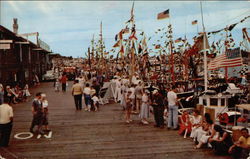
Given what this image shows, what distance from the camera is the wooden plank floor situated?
9.38 m

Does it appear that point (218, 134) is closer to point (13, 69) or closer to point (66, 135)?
point (66, 135)

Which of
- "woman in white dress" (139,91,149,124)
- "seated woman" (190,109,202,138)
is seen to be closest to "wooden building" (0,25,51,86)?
"woman in white dress" (139,91,149,124)

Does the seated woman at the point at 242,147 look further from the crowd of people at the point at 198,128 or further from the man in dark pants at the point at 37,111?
the man in dark pants at the point at 37,111

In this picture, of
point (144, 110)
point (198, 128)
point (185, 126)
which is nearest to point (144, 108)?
point (144, 110)

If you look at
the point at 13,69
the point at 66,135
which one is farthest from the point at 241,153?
the point at 13,69

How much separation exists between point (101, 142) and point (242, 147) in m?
5.13

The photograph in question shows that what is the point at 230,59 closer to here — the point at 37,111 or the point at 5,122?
the point at 37,111

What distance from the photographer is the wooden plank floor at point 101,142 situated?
30.8ft

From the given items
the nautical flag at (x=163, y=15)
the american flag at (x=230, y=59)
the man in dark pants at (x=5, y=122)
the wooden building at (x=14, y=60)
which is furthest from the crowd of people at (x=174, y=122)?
the nautical flag at (x=163, y=15)

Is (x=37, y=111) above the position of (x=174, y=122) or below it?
above

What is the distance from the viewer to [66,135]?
1170cm

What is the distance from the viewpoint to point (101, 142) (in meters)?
10.8

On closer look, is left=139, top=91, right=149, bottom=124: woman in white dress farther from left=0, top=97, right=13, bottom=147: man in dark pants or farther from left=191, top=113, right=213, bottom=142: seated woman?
left=0, top=97, right=13, bottom=147: man in dark pants

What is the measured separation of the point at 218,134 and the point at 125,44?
15254mm
